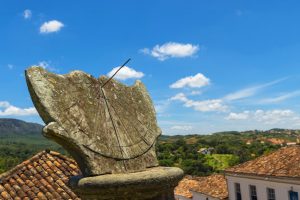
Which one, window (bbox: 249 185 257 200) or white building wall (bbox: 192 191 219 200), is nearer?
window (bbox: 249 185 257 200)

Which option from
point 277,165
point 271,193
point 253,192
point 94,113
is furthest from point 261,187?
point 94,113

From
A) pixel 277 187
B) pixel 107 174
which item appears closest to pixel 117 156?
pixel 107 174

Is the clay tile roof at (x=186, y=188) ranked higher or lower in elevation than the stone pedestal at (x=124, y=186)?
lower

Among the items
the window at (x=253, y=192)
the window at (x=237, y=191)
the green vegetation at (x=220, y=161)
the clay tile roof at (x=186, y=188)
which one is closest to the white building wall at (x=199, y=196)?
the clay tile roof at (x=186, y=188)

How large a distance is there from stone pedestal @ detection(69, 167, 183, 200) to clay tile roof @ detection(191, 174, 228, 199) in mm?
25472

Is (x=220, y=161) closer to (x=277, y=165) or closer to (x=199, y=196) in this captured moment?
(x=199, y=196)

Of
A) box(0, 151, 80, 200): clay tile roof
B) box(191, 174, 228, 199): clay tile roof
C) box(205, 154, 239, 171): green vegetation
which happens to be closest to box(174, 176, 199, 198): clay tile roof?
box(191, 174, 228, 199): clay tile roof

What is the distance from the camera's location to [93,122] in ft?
13.4

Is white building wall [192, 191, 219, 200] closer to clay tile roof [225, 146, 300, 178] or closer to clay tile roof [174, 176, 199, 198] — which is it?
clay tile roof [174, 176, 199, 198]

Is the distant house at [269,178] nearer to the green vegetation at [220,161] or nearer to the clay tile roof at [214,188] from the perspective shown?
the clay tile roof at [214,188]

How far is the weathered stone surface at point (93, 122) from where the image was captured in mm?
3793

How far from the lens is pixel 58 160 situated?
10.6m

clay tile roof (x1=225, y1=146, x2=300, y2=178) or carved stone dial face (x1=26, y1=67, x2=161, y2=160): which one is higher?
carved stone dial face (x1=26, y1=67, x2=161, y2=160)

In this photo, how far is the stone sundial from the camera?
3.63 m
